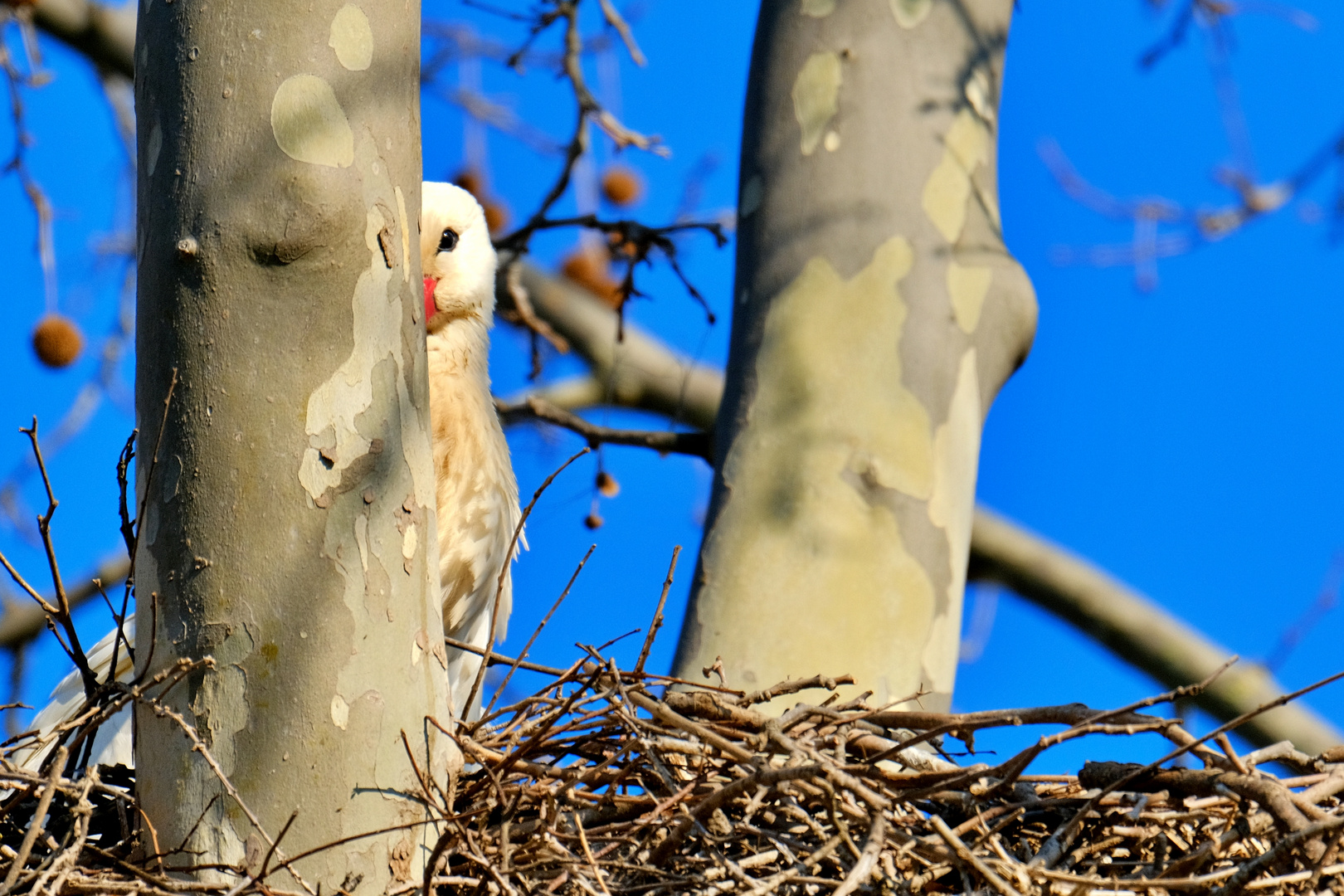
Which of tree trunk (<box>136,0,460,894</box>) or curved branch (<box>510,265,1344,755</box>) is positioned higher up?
curved branch (<box>510,265,1344,755</box>)

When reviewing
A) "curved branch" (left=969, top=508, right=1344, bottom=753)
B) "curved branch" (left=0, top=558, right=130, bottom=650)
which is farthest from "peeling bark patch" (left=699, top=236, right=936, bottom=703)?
"curved branch" (left=0, top=558, right=130, bottom=650)

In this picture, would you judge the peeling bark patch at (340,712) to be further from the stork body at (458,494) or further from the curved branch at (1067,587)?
the curved branch at (1067,587)

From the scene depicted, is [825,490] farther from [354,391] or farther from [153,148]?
[153,148]

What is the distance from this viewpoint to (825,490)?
8.29ft

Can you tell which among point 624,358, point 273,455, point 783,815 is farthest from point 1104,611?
point 273,455

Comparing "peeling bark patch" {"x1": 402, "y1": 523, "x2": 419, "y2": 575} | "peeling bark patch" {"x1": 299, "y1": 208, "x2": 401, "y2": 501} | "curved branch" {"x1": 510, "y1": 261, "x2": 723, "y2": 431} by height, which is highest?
"curved branch" {"x1": 510, "y1": 261, "x2": 723, "y2": 431}

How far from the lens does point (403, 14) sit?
1.77 meters

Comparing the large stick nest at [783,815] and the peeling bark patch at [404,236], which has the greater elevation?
the peeling bark patch at [404,236]

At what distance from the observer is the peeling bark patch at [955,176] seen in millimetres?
2717

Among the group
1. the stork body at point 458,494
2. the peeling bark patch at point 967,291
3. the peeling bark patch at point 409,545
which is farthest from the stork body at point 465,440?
the peeling bark patch at point 967,291

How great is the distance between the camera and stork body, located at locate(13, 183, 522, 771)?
2.80 m

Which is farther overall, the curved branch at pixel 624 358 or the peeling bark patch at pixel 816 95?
the curved branch at pixel 624 358

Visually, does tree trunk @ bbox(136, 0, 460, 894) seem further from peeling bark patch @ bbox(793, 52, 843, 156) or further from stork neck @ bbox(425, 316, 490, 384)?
stork neck @ bbox(425, 316, 490, 384)

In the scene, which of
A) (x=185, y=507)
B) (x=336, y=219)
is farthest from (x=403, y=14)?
(x=185, y=507)
